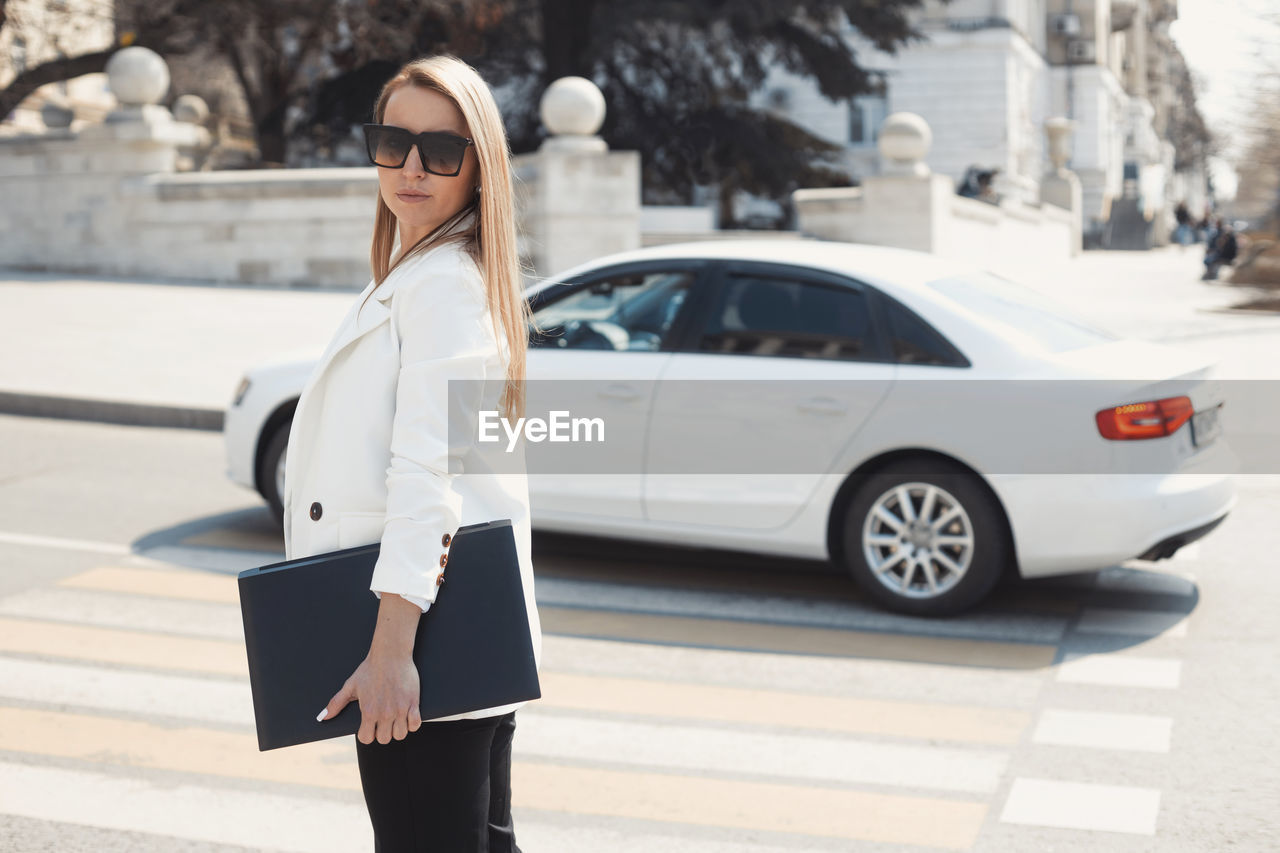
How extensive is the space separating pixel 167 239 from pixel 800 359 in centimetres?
1501

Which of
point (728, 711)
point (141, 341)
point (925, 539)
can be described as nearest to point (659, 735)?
point (728, 711)

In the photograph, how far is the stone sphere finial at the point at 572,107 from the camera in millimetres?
17062

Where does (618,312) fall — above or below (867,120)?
below

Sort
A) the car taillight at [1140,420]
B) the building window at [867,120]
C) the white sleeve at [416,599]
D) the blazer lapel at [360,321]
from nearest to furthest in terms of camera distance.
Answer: the white sleeve at [416,599] < the blazer lapel at [360,321] < the car taillight at [1140,420] < the building window at [867,120]

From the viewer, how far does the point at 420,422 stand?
7.20 feet

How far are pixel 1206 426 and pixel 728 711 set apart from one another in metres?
2.58

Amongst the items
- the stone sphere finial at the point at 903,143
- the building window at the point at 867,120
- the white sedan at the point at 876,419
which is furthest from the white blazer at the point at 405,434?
the building window at the point at 867,120

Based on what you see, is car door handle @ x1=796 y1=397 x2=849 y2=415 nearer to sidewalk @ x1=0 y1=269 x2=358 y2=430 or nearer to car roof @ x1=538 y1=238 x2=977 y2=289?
car roof @ x1=538 y1=238 x2=977 y2=289

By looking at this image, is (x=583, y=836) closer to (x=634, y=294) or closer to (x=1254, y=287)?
(x=634, y=294)

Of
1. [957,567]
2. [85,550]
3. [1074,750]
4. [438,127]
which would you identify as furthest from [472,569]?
[85,550]

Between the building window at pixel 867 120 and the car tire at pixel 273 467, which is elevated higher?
the building window at pixel 867 120

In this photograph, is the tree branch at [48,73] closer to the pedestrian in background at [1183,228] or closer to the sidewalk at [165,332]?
the sidewalk at [165,332]

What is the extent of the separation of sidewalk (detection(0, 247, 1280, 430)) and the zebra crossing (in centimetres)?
239

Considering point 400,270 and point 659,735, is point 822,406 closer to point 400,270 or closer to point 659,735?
point 659,735
